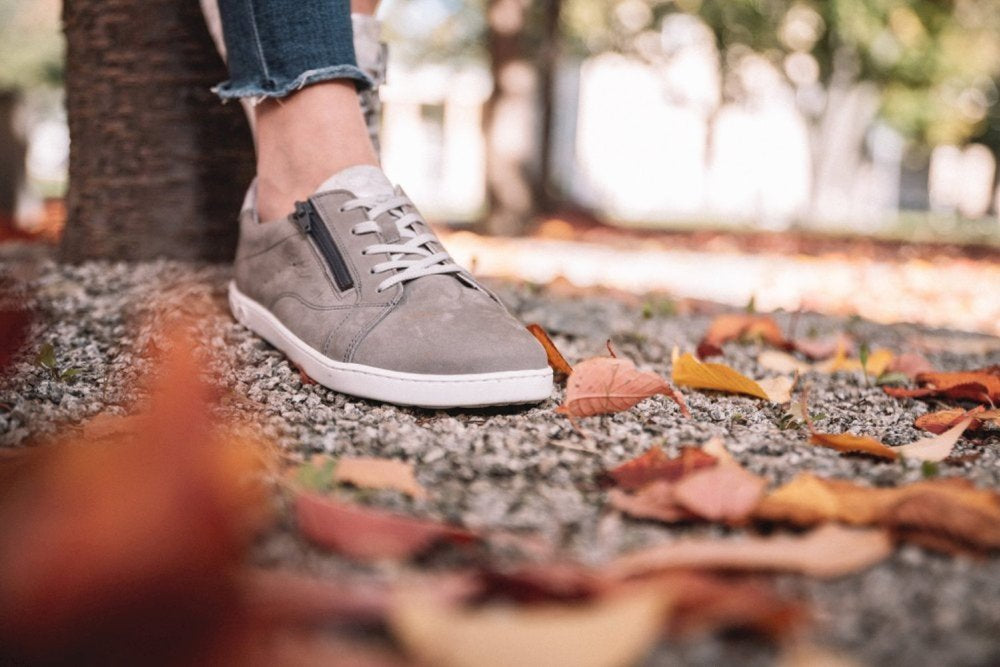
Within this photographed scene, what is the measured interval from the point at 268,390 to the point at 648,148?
19993 millimetres

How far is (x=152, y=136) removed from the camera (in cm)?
226

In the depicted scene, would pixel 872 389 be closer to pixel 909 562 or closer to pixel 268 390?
pixel 909 562

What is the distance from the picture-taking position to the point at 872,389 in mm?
1790

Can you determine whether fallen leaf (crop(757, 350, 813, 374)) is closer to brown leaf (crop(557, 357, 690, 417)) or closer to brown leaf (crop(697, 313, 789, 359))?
brown leaf (crop(697, 313, 789, 359))

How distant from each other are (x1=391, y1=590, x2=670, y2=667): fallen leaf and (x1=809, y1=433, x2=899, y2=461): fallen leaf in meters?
0.63

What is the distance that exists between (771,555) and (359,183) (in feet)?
3.35

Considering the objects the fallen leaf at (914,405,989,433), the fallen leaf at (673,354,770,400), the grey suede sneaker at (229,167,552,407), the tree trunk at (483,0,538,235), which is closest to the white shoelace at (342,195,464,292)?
the grey suede sneaker at (229,167,552,407)

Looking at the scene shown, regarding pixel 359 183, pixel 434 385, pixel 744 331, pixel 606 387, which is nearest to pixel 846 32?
pixel 744 331

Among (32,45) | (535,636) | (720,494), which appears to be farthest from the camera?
(32,45)

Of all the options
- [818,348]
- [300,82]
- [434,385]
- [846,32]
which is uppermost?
[846,32]

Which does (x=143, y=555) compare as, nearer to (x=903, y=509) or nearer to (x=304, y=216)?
(x=903, y=509)

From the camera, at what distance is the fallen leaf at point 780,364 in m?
1.98

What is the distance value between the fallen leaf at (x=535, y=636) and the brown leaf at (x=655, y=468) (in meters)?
0.37

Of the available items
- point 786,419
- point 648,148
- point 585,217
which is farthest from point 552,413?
point 648,148
